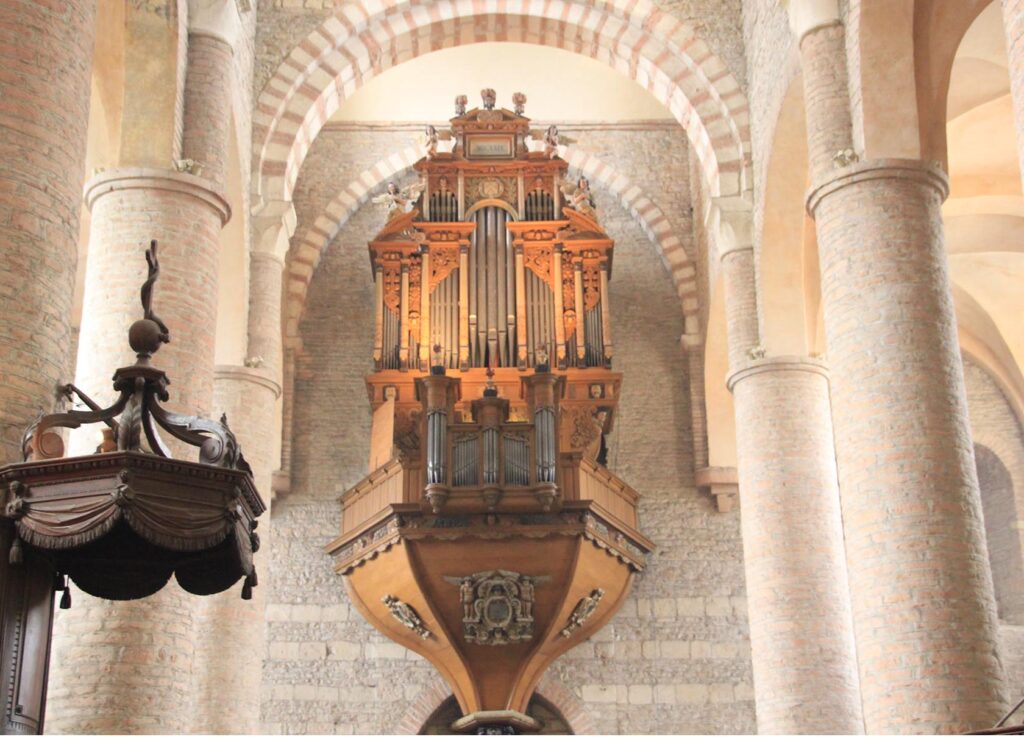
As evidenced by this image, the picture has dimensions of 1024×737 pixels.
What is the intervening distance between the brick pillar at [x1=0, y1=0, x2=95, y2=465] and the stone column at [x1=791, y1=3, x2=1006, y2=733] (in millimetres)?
5745

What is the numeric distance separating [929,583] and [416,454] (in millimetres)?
7601

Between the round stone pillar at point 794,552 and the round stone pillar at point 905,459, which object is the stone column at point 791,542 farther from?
the round stone pillar at point 905,459

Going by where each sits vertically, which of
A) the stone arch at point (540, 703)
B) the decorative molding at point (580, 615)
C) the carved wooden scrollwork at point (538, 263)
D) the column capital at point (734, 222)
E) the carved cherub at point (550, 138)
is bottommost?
the stone arch at point (540, 703)

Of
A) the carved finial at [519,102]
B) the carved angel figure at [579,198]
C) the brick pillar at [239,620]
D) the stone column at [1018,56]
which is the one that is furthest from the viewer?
the carved finial at [519,102]

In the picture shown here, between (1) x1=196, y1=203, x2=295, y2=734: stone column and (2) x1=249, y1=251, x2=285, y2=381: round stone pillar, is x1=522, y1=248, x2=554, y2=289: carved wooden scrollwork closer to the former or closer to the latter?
(1) x1=196, y1=203, x2=295, y2=734: stone column

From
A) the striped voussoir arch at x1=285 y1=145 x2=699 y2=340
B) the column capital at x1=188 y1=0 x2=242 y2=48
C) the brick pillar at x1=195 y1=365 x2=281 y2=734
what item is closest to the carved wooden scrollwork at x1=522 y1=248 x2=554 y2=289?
the striped voussoir arch at x1=285 y1=145 x2=699 y2=340

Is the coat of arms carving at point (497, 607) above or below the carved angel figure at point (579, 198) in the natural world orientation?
below

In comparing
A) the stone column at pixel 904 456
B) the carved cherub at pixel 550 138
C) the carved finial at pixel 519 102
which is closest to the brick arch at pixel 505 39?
the carved finial at pixel 519 102

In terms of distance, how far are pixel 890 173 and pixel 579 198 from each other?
7.81m

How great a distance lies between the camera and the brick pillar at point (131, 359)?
33.3 ft

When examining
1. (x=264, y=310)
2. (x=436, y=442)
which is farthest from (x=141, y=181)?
(x=436, y=442)

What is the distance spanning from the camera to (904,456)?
10.6 meters

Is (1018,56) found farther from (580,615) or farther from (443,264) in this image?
(443,264)

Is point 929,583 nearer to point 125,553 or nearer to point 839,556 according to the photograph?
point 839,556
